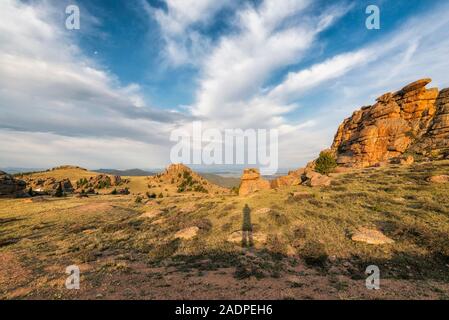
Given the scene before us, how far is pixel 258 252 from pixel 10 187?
5627 centimetres

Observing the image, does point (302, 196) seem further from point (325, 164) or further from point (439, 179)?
point (325, 164)

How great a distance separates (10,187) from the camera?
45.2 metres

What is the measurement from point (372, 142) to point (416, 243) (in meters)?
65.2

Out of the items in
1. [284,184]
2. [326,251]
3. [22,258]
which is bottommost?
[22,258]

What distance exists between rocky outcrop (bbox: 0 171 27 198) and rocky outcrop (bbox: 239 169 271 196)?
46898 mm

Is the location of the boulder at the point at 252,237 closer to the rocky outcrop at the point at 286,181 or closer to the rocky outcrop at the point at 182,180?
the rocky outcrop at the point at 286,181

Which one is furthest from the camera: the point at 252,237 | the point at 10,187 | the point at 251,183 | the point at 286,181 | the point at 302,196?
the point at 10,187

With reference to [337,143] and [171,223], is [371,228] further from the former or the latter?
[337,143]

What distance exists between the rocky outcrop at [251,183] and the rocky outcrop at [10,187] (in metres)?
46.9

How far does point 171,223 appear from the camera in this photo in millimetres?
22000

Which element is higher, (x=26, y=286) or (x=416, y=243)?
(x=416, y=243)

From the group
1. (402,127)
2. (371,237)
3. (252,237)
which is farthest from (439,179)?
(402,127)

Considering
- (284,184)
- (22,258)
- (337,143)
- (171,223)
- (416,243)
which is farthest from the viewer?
(337,143)
